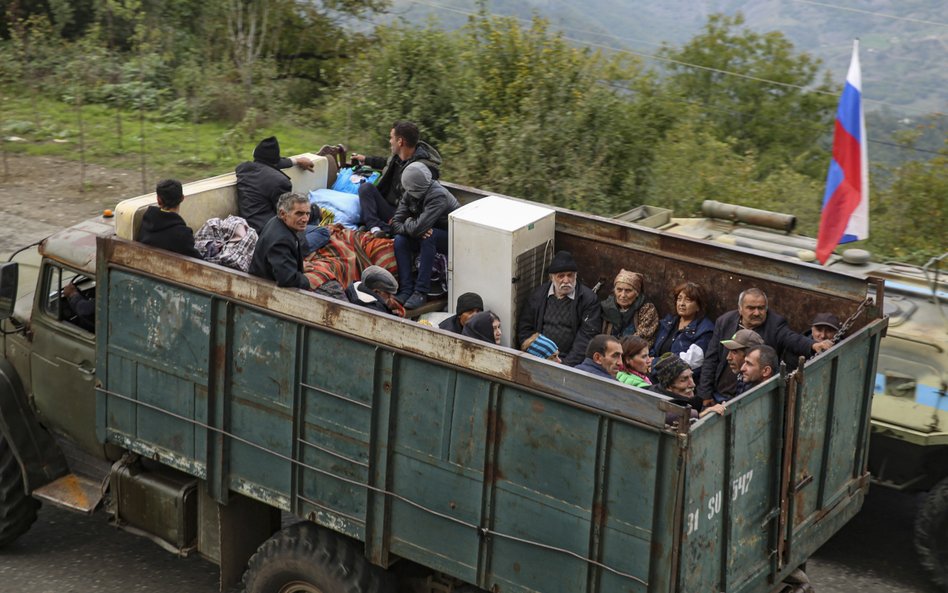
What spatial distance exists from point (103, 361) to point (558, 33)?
1066 cm

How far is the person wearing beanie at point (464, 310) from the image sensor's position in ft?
23.6

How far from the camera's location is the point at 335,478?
6.23 meters

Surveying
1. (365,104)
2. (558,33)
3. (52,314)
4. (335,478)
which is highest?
(558,33)

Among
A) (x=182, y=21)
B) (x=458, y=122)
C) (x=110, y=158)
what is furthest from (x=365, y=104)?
(x=182, y=21)

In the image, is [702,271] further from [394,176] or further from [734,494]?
[394,176]

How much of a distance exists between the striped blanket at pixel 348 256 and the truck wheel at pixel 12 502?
7.85 feet

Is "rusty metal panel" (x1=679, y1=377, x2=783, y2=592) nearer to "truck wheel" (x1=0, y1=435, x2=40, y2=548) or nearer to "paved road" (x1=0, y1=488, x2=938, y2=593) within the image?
"paved road" (x1=0, y1=488, x2=938, y2=593)

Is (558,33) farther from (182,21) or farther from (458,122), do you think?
(182,21)

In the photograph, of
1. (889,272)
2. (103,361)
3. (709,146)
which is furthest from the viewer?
(709,146)

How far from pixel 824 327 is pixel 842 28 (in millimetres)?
56668

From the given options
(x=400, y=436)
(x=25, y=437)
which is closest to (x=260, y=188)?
(x=25, y=437)

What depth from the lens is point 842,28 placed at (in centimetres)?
5909

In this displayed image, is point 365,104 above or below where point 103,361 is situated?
above

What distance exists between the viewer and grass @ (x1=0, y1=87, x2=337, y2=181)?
17.2 metres
